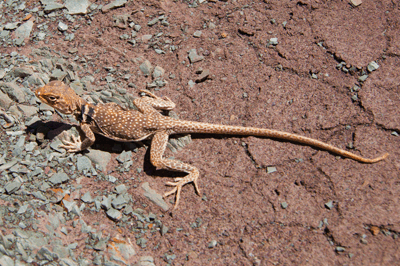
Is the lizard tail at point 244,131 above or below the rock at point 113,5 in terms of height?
below

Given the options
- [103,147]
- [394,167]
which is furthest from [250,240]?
[103,147]

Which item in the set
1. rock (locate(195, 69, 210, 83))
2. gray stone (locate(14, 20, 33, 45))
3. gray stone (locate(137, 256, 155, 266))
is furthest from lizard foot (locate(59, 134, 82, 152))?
gray stone (locate(14, 20, 33, 45))

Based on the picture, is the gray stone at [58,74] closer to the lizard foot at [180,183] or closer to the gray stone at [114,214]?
the gray stone at [114,214]

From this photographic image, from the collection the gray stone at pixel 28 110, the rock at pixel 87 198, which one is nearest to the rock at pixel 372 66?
the rock at pixel 87 198

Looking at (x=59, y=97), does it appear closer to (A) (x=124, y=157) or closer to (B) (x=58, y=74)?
(B) (x=58, y=74)

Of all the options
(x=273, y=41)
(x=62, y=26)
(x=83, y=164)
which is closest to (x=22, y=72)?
(x=62, y=26)

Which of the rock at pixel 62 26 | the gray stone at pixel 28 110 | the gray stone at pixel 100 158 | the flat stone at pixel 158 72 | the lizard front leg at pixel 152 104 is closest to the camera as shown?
the gray stone at pixel 100 158

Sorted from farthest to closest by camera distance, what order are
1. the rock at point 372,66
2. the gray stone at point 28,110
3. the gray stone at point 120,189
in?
the rock at point 372,66
the gray stone at point 28,110
the gray stone at point 120,189
